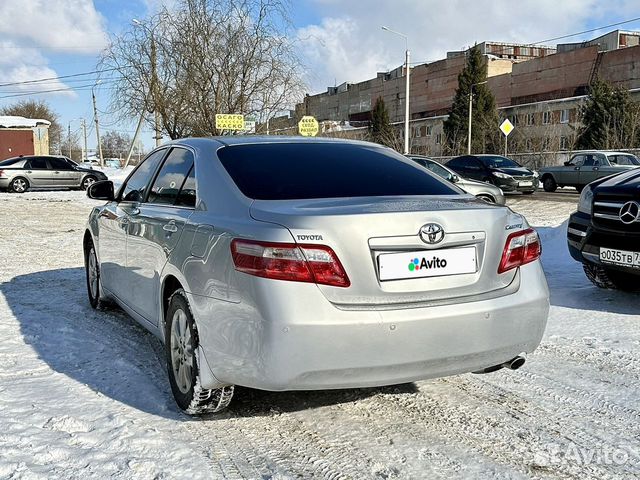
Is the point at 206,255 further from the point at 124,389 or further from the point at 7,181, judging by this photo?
the point at 7,181

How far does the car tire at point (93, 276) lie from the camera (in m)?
5.45

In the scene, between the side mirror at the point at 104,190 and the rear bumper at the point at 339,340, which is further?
the side mirror at the point at 104,190

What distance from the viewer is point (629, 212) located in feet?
17.7

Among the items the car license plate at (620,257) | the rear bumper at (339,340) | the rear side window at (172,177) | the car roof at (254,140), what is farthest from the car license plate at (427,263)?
the car license plate at (620,257)

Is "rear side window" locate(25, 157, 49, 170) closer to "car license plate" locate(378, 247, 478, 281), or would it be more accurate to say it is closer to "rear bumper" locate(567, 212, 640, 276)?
"rear bumper" locate(567, 212, 640, 276)

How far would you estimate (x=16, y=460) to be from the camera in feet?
8.86

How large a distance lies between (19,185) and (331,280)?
2491cm

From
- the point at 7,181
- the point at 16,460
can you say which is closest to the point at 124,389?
the point at 16,460

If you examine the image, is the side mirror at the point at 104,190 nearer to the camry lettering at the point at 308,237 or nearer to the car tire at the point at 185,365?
the car tire at the point at 185,365

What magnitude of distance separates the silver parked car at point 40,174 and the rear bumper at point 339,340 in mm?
23256

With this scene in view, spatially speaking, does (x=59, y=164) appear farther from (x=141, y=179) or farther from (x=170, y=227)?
(x=170, y=227)

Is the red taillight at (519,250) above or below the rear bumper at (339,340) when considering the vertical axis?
above

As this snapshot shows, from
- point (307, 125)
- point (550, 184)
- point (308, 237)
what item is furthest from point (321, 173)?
point (550, 184)

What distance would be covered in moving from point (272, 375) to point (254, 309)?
0.30m
